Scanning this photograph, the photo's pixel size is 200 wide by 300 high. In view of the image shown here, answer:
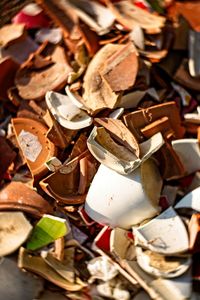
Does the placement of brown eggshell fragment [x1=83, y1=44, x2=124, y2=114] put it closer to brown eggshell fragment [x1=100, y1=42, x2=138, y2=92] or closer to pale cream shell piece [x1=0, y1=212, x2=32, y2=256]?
brown eggshell fragment [x1=100, y1=42, x2=138, y2=92]

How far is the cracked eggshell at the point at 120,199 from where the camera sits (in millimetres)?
1193

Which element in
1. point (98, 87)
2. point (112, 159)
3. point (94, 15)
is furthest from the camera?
point (94, 15)

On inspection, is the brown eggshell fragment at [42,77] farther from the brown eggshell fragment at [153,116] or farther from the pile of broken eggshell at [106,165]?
the brown eggshell fragment at [153,116]

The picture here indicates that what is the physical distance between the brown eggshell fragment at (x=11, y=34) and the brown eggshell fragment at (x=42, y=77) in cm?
7

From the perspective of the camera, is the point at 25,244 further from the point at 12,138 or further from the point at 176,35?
the point at 176,35

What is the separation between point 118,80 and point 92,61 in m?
0.10

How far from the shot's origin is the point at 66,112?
4.13 ft

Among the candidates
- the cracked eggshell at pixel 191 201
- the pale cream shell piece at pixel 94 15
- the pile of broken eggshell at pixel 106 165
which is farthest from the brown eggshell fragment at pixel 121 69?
the cracked eggshell at pixel 191 201

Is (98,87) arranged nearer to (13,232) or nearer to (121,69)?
(121,69)

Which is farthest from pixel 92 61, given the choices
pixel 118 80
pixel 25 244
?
pixel 25 244

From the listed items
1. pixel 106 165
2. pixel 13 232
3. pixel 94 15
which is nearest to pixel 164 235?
pixel 106 165

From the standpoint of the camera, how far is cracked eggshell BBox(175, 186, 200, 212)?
123 centimetres

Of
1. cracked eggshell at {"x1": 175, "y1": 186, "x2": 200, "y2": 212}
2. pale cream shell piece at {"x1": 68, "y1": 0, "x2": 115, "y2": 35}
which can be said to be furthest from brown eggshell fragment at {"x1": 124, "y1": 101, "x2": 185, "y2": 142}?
pale cream shell piece at {"x1": 68, "y1": 0, "x2": 115, "y2": 35}

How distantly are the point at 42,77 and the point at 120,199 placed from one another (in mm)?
318
